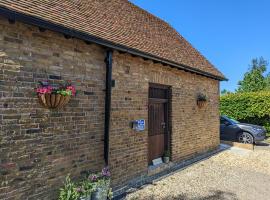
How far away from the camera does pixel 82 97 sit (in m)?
5.02

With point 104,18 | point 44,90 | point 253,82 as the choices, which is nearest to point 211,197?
point 44,90

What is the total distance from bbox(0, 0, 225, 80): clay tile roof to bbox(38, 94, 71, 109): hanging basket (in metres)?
1.25

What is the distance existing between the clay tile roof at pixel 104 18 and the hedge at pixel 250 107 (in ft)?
28.0

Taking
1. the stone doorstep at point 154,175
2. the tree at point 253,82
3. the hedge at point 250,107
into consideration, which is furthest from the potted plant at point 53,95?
the tree at point 253,82

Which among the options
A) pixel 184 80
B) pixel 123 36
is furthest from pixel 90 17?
pixel 184 80

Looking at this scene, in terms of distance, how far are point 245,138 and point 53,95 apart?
40.9 feet

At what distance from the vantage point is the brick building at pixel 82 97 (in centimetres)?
385

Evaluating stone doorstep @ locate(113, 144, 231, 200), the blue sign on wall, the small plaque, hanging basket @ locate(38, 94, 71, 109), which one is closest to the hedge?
stone doorstep @ locate(113, 144, 231, 200)

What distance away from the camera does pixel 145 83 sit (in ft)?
22.6

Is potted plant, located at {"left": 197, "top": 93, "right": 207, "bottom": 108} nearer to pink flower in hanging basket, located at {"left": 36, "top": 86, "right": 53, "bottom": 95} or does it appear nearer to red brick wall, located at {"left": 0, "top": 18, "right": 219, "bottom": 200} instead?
red brick wall, located at {"left": 0, "top": 18, "right": 219, "bottom": 200}

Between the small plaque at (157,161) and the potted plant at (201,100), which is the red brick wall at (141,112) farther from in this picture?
the small plaque at (157,161)

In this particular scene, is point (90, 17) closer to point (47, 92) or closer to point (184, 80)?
point (47, 92)

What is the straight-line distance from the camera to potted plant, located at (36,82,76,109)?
411 centimetres

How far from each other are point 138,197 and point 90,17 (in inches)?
169
